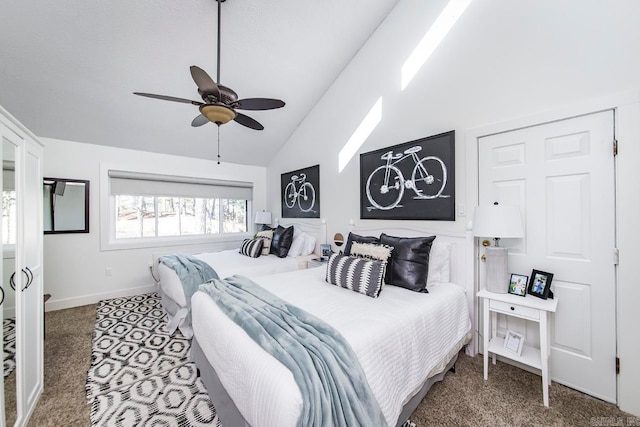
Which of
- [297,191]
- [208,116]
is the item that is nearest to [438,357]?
[208,116]

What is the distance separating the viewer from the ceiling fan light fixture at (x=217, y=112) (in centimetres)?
196

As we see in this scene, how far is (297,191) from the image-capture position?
14.2 feet

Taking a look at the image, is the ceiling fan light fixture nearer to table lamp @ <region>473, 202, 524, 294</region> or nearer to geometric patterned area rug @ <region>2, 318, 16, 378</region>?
geometric patterned area rug @ <region>2, 318, 16, 378</region>

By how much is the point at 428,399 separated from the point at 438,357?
0.30m

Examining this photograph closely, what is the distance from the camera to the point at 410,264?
84.3 inches

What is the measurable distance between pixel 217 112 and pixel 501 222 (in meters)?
2.31

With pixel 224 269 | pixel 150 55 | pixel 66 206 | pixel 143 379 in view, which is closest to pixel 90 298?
pixel 66 206

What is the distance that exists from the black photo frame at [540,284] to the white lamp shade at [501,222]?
1.13 feet

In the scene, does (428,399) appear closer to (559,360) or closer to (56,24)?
(559,360)

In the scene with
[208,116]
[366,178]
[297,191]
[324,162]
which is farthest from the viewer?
[297,191]

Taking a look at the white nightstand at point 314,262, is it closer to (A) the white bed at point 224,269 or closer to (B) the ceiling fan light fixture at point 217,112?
(A) the white bed at point 224,269

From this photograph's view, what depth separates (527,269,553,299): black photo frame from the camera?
5.99 feet

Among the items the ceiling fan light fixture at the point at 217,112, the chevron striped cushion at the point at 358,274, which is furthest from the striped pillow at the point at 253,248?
the ceiling fan light fixture at the point at 217,112

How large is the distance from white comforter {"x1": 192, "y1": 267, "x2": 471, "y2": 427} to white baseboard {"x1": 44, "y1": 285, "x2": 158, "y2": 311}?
280 cm
